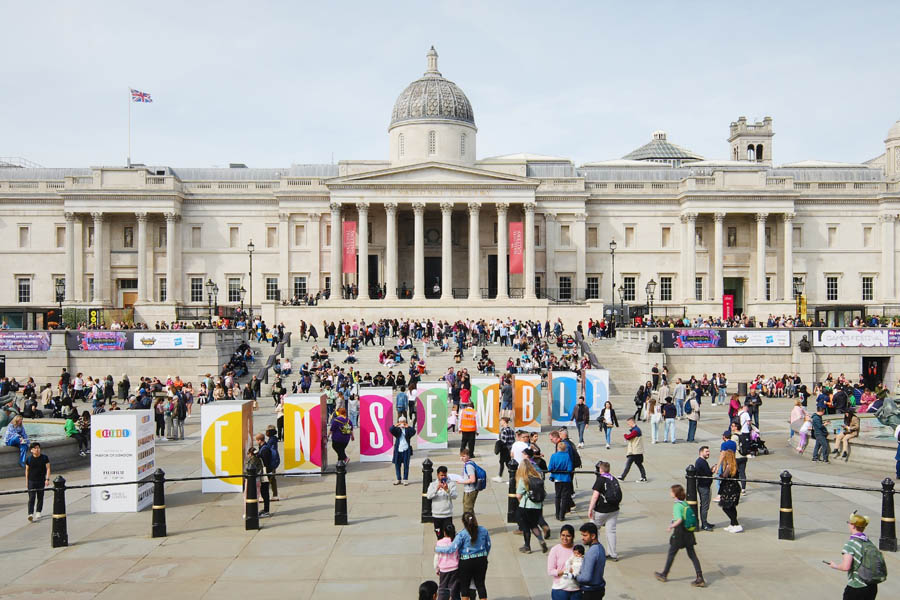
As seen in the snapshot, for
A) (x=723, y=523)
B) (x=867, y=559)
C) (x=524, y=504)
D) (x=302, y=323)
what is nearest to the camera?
(x=867, y=559)

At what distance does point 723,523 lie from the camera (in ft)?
52.4

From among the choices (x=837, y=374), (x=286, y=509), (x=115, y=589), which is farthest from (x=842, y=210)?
(x=115, y=589)

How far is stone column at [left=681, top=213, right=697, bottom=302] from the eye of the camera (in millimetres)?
64000

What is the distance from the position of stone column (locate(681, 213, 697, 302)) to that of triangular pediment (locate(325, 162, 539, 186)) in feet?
44.0

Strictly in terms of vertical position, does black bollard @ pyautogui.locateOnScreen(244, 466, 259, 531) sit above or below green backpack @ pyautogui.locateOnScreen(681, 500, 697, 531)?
below

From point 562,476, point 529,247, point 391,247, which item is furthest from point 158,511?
point 529,247

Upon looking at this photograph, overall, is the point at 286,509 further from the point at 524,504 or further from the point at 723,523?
the point at 723,523

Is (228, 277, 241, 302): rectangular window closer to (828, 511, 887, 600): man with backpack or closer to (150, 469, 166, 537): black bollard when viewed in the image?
(150, 469, 166, 537): black bollard

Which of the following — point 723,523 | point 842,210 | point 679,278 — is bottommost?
point 723,523

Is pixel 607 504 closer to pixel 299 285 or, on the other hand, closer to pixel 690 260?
pixel 299 285

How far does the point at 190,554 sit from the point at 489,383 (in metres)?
11.9

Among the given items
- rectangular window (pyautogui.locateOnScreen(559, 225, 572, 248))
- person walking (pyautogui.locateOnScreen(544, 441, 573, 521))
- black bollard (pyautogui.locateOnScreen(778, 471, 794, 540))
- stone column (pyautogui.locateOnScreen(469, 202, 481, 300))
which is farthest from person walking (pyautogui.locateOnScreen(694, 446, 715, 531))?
rectangular window (pyautogui.locateOnScreen(559, 225, 572, 248))

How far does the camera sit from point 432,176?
5988 cm

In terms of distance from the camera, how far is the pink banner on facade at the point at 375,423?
21500 mm
